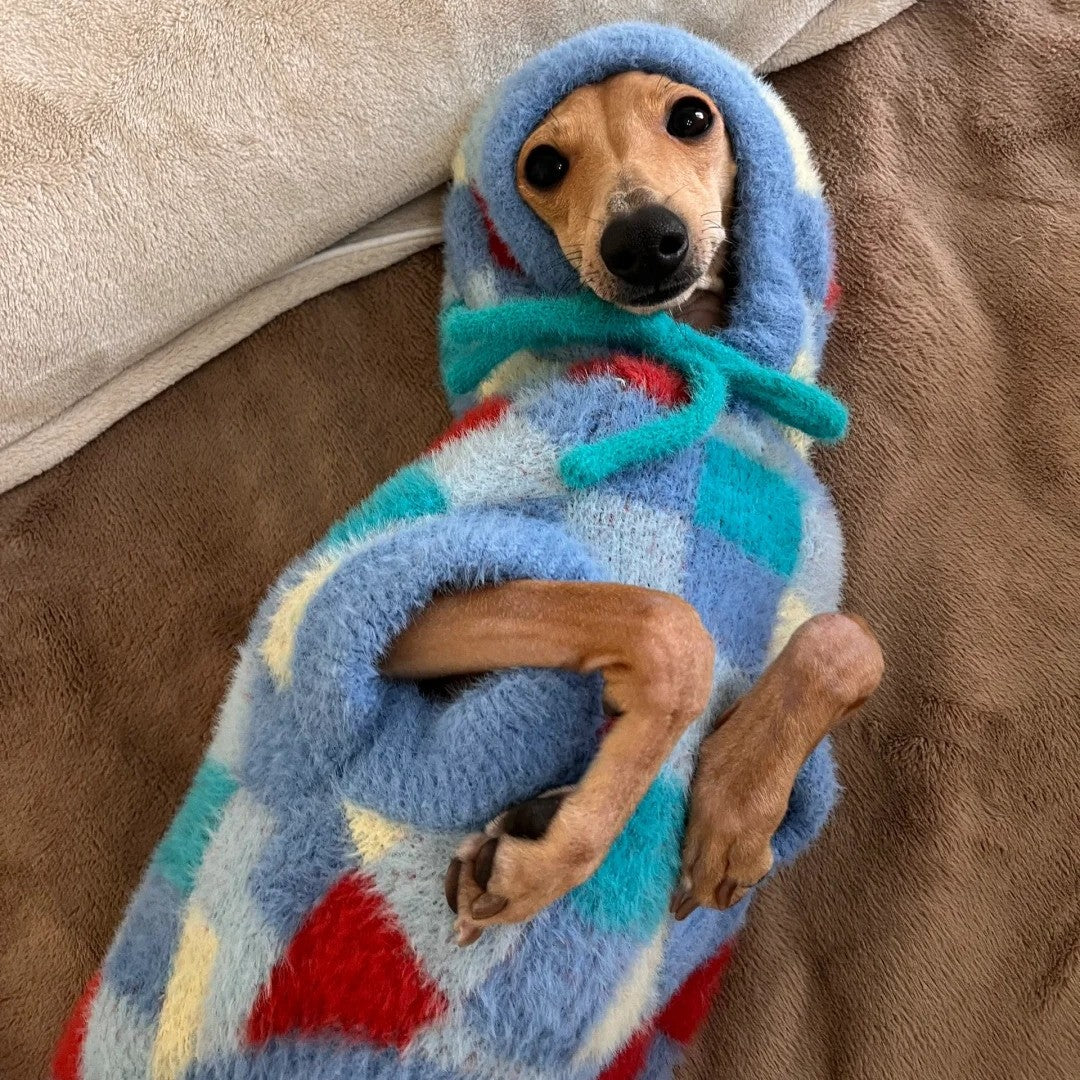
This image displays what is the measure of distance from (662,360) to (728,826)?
726 mm

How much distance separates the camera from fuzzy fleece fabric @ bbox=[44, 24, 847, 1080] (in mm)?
1253

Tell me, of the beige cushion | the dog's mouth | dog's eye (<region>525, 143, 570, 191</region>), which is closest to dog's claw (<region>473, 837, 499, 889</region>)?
the dog's mouth

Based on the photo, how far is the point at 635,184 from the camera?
151 centimetres

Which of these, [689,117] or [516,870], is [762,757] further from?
[689,117]

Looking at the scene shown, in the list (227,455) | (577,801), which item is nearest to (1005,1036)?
(577,801)

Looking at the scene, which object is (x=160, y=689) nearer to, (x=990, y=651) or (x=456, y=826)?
(x=456, y=826)

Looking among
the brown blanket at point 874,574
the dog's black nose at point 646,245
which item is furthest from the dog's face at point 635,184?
the brown blanket at point 874,574

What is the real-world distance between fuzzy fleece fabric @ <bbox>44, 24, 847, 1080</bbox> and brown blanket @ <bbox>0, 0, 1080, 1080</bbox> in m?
0.25

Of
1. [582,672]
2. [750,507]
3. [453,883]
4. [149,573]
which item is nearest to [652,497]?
[750,507]

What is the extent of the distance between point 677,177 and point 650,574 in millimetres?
647

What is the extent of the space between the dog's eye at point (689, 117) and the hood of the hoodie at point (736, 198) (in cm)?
4

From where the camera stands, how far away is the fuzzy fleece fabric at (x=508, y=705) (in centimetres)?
125

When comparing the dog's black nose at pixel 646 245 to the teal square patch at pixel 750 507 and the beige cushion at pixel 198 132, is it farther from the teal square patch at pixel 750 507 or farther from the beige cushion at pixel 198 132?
the beige cushion at pixel 198 132

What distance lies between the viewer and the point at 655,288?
150 cm
